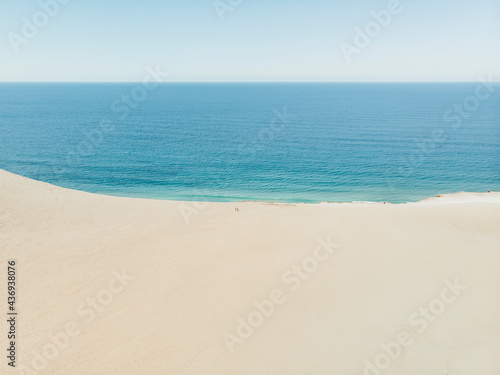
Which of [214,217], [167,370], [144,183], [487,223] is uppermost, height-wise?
[144,183]

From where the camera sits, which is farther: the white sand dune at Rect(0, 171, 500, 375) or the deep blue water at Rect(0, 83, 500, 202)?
the deep blue water at Rect(0, 83, 500, 202)

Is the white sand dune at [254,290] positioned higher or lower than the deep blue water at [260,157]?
lower

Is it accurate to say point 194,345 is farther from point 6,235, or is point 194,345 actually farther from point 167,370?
point 6,235

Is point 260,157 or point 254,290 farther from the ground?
point 260,157

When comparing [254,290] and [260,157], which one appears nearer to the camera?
[254,290]

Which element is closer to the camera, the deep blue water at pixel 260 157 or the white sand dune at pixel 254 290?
the white sand dune at pixel 254 290

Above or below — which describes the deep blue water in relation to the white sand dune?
above

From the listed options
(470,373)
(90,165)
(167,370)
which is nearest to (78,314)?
(167,370)

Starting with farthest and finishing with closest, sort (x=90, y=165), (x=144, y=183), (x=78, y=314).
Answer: (x=90, y=165), (x=144, y=183), (x=78, y=314)
